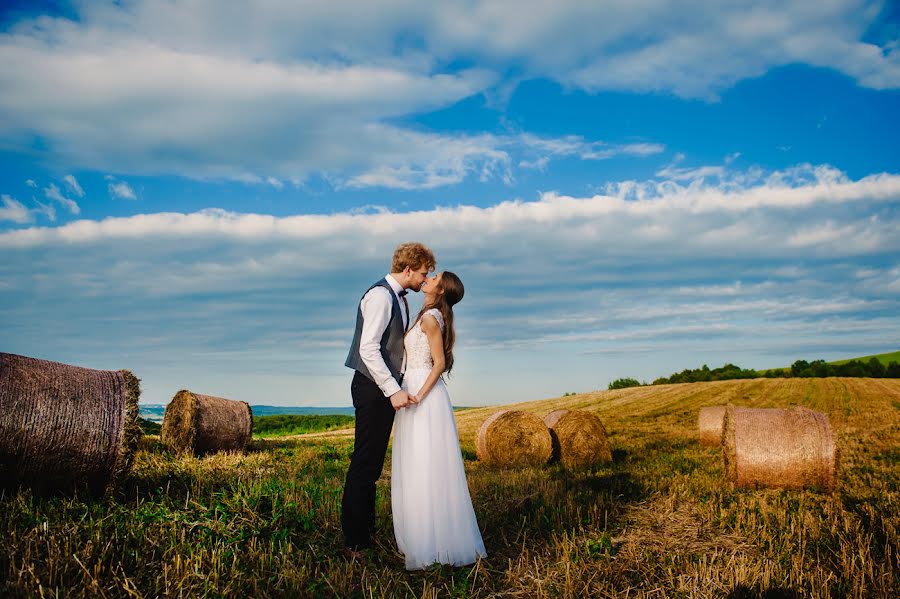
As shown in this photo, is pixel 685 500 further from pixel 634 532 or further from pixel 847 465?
pixel 847 465

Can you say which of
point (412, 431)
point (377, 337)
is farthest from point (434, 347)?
point (412, 431)

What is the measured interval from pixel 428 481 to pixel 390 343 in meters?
1.18

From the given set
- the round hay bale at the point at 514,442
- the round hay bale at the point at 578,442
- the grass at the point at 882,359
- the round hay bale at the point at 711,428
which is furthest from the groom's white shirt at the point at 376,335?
the grass at the point at 882,359

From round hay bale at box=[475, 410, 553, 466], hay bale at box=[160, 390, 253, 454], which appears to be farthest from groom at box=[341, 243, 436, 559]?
hay bale at box=[160, 390, 253, 454]

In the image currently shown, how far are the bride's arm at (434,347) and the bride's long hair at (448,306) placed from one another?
11 centimetres

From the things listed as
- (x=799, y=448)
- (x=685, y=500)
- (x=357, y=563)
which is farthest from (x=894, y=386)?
(x=357, y=563)

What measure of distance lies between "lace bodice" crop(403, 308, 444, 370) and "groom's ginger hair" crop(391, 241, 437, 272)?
0.41 m

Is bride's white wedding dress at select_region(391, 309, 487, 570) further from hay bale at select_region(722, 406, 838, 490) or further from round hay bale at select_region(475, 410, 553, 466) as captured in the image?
round hay bale at select_region(475, 410, 553, 466)

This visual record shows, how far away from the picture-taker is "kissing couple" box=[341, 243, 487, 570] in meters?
5.49

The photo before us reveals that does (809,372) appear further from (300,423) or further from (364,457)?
(364,457)

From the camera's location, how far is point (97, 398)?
7.02 metres

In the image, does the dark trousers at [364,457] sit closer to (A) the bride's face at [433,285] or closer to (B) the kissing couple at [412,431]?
(B) the kissing couple at [412,431]

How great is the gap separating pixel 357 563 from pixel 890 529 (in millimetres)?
4965

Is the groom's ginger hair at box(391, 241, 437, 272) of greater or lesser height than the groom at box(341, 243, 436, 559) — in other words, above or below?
above
